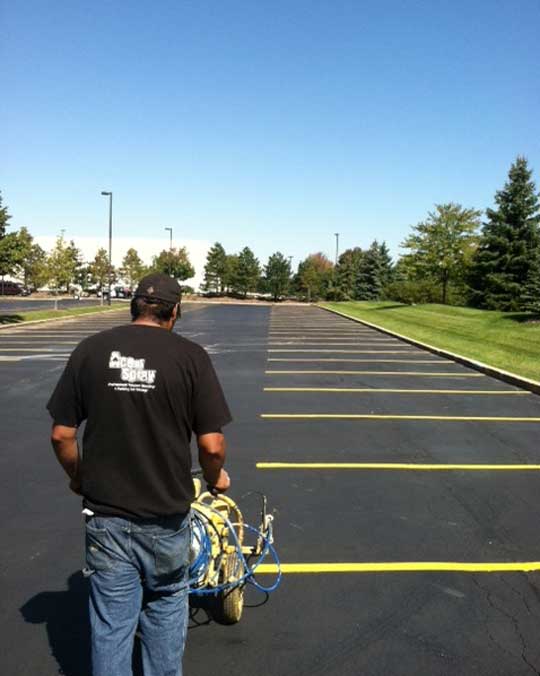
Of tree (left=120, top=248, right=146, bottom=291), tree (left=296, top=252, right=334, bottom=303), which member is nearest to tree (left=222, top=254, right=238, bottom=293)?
tree (left=296, top=252, right=334, bottom=303)

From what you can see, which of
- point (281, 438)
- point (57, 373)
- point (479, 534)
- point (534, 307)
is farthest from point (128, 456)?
point (534, 307)

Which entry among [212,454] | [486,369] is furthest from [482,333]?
[212,454]

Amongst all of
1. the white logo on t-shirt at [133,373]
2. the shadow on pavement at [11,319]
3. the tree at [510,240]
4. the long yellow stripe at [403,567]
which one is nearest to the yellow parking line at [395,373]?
the long yellow stripe at [403,567]

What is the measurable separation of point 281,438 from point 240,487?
6.05 ft

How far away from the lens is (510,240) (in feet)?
109

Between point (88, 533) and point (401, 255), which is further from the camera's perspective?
point (401, 255)

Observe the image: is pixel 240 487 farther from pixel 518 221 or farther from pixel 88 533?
pixel 518 221

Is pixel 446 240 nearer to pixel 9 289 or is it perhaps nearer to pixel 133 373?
pixel 133 373

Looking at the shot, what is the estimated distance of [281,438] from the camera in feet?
24.1

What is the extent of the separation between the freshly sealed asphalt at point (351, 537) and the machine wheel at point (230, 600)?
0.07 meters

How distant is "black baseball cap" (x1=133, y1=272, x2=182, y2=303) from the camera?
2.54 m

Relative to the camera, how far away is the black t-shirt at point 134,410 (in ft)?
7.71

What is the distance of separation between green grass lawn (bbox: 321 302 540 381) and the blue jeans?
10455 mm

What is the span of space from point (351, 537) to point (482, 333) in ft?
54.9
